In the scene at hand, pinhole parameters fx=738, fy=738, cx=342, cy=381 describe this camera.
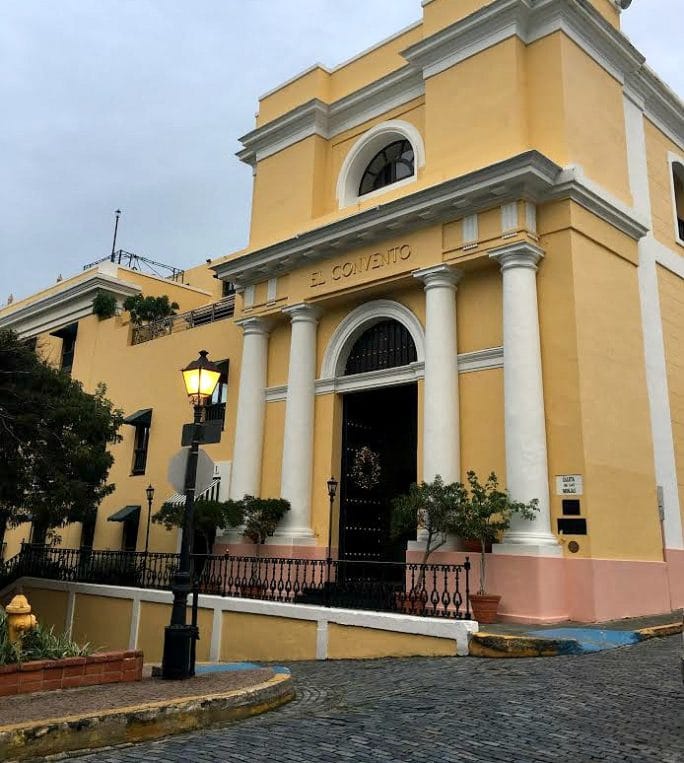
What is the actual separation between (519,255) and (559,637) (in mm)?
6651

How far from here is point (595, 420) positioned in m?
12.5

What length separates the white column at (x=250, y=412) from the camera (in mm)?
17016

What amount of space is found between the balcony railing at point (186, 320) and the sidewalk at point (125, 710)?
15.1 meters

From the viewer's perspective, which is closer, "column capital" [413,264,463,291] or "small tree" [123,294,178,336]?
"column capital" [413,264,463,291]

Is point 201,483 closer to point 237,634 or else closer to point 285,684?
point 285,684

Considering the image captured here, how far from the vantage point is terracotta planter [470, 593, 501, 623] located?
11094mm

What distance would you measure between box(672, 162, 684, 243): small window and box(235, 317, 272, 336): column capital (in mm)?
10176

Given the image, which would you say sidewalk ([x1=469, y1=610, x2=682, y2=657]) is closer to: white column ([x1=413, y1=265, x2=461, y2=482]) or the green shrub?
white column ([x1=413, y1=265, x2=461, y2=482])

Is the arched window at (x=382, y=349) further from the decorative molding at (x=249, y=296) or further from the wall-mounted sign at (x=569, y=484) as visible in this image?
the wall-mounted sign at (x=569, y=484)

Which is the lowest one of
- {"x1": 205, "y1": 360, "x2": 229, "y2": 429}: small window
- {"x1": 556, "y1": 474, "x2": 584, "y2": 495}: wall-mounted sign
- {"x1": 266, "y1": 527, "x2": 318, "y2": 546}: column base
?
{"x1": 266, "y1": 527, "x2": 318, "y2": 546}: column base

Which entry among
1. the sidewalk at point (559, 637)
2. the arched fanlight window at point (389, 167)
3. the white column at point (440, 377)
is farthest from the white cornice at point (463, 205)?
the sidewalk at point (559, 637)

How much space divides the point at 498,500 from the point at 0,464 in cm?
943

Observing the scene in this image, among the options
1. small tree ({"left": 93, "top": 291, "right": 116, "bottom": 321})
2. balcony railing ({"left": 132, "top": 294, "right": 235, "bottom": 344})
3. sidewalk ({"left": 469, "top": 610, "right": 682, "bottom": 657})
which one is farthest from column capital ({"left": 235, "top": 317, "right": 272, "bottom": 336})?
small tree ({"left": 93, "top": 291, "right": 116, "bottom": 321})

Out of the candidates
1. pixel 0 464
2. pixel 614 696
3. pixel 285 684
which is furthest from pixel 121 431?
pixel 614 696
